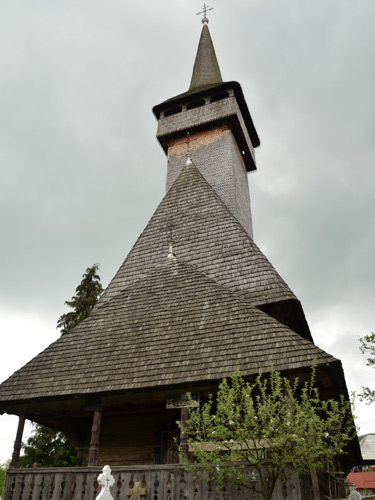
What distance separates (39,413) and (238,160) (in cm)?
1502

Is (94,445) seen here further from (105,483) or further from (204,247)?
(204,247)

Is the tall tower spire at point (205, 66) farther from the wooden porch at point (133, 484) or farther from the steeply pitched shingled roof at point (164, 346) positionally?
the wooden porch at point (133, 484)

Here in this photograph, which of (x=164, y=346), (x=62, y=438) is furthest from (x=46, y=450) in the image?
(x=164, y=346)

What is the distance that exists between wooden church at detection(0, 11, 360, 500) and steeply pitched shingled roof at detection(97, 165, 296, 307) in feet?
0.12

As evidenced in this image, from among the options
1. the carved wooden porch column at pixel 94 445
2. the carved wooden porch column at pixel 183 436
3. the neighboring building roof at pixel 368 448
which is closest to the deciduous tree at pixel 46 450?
the carved wooden porch column at pixel 94 445

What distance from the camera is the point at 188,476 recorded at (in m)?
7.42

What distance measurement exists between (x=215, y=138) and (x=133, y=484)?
649 inches

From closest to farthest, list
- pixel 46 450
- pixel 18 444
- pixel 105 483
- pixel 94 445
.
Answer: pixel 105 483 → pixel 94 445 → pixel 18 444 → pixel 46 450

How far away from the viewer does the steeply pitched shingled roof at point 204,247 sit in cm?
1134

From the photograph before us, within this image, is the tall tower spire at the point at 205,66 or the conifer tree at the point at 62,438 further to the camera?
the tall tower spire at the point at 205,66

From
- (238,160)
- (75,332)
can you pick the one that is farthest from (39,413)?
(238,160)

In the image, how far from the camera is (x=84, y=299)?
22.8 meters

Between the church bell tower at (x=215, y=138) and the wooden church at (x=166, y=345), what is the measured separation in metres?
3.93

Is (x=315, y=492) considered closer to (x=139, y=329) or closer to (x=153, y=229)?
(x=139, y=329)
